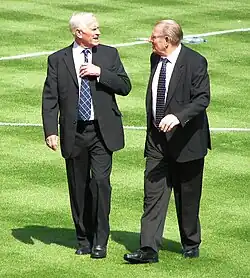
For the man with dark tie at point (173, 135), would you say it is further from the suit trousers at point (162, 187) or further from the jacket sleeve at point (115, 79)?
the jacket sleeve at point (115, 79)

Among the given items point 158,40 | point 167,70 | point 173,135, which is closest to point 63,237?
point 173,135

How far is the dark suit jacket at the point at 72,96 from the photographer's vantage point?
39.2 feet

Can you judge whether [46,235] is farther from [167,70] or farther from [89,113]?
[167,70]

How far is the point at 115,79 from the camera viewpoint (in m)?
11.9

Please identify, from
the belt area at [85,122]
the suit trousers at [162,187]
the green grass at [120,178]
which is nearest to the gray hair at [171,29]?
the suit trousers at [162,187]

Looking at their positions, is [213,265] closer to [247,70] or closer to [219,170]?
[219,170]

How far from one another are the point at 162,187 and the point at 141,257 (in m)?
0.70

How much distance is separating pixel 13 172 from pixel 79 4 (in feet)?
47.0

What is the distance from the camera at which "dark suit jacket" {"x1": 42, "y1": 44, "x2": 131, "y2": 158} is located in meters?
11.9

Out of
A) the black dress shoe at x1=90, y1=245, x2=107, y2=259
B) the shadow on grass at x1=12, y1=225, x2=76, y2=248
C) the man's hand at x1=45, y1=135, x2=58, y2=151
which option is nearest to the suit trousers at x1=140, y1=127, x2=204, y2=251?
the black dress shoe at x1=90, y1=245, x2=107, y2=259

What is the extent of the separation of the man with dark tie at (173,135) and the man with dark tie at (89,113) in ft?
1.21

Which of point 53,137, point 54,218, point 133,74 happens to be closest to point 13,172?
point 54,218

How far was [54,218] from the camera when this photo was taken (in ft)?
44.2

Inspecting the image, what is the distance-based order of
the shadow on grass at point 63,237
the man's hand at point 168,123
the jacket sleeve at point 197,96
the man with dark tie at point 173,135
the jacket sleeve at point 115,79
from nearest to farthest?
the man's hand at point 168,123, the jacket sleeve at point 197,96, the man with dark tie at point 173,135, the jacket sleeve at point 115,79, the shadow on grass at point 63,237
